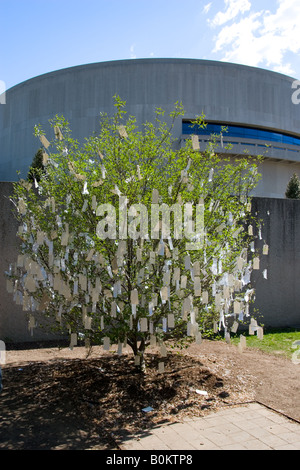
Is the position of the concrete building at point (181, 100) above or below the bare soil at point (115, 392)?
above

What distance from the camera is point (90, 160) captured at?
4.67 meters

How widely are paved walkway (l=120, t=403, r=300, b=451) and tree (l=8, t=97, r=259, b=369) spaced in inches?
34.6

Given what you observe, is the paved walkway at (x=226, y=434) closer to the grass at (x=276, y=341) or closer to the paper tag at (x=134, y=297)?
the paper tag at (x=134, y=297)

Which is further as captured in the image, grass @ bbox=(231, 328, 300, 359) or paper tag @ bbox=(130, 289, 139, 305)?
grass @ bbox=(231, 328, 300, 359)

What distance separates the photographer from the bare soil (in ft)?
Result: 12.5

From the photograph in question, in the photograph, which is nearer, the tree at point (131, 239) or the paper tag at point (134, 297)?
the paper tag at point (134, 297)

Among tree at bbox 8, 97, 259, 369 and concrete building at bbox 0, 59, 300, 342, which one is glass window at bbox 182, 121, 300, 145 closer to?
concrete building at bbox 0, 59, 300, 342

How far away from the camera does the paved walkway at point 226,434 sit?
3.51 meters

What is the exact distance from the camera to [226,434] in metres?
3.76

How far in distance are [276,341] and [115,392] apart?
4472 millimetres

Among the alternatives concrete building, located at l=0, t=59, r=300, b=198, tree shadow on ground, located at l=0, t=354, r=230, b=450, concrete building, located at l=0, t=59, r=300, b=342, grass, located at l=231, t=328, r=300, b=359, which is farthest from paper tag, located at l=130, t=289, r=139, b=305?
concrete building, located at l=0, t=59, r=300, b=198

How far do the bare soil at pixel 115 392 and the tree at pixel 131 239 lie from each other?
2.24 feet

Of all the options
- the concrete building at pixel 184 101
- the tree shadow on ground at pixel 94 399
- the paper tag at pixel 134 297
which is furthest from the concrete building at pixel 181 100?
the paper tag at pixel 134 297
